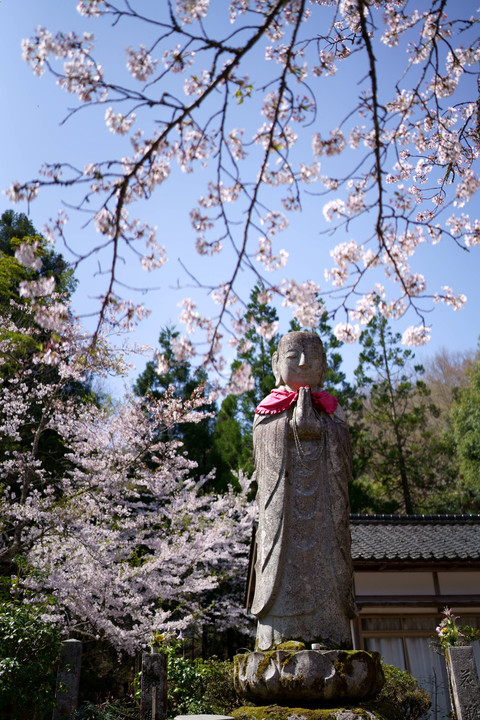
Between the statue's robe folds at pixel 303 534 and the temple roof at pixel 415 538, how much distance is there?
525 cm

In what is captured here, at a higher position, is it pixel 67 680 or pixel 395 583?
pixel 395 583

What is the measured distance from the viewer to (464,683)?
6.20 m

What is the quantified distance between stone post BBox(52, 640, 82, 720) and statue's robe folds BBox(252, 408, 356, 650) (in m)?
2.65

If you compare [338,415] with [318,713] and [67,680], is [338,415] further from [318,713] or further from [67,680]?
[67,680]

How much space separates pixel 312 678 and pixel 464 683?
10.6 feet

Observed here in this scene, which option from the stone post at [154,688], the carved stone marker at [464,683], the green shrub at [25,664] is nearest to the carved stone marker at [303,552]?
the stone post at [154,688]

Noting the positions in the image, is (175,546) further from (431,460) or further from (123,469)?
(431,460)

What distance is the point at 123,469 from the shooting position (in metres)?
9.48

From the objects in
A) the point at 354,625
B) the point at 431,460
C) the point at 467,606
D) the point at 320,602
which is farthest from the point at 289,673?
the point at 431,460

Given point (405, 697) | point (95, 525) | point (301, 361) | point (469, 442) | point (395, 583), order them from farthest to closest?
point (469, 442) → point (95, 525) → point (395, 583) → point (405, 697) → point (301, 361)

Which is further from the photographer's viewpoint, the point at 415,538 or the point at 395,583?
the point at 415,538

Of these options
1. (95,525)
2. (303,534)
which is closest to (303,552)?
(303,534)

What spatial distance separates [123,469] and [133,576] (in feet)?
6.86

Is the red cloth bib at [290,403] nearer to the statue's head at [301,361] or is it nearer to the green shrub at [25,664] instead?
the statue's head at [301,361]
